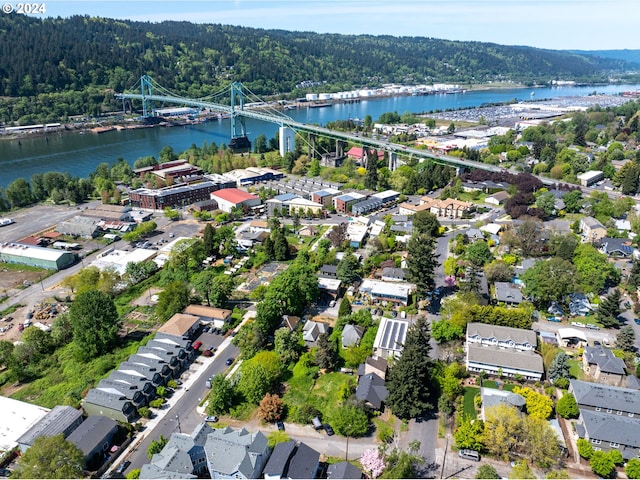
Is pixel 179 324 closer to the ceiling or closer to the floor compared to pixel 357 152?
closer to the floor

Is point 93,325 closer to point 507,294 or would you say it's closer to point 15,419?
point 15,419

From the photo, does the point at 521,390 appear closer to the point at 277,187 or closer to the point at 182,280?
the point at 182,280

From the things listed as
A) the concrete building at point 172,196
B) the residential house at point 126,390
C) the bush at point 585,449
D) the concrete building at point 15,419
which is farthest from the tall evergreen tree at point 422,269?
the concrete building at point 172,196

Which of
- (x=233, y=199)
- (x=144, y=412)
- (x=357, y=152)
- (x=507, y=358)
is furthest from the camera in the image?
(x=357, y=152)

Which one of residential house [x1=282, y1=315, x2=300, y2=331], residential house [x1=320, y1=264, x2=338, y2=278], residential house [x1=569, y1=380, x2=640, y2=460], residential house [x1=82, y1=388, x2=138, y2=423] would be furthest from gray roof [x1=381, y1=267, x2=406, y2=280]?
residential house [x1=82, y1=388, x2=138, y2=423]

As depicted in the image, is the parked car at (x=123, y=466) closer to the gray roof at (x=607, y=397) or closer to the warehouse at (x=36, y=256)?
the gray roof at (x=607, y=397)

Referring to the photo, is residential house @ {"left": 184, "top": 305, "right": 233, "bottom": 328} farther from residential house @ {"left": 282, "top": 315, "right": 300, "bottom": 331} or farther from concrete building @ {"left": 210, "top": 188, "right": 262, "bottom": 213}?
concrete building @ {"left": 210, "top": 188, "right": 262, "bottom": 213}

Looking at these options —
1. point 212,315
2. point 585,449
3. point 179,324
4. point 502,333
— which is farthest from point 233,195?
point 585,449
